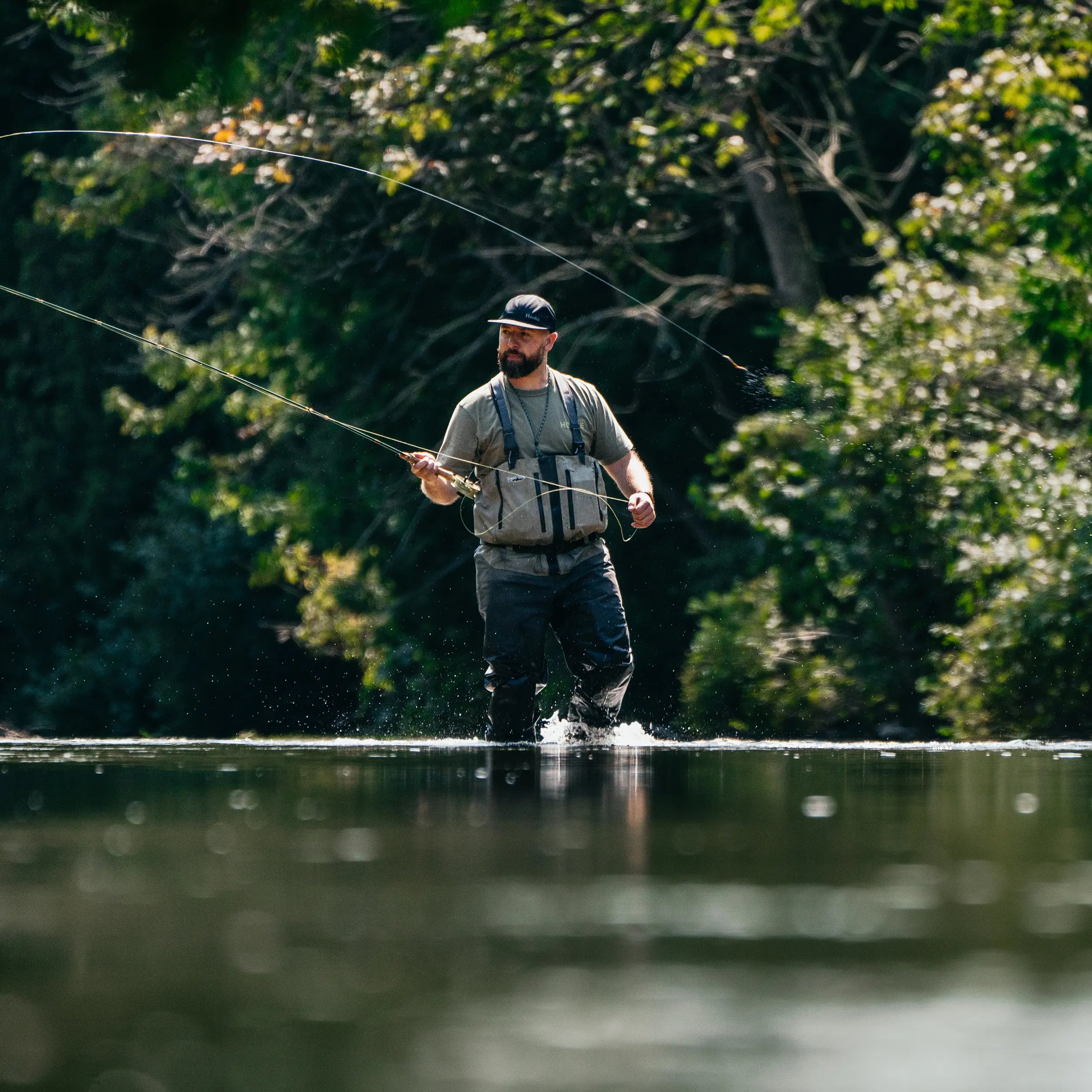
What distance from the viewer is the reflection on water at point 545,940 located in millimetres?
2262

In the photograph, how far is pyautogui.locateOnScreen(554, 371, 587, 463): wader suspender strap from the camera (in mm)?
7805

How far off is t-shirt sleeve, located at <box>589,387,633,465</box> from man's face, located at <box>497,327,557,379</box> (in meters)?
0.30

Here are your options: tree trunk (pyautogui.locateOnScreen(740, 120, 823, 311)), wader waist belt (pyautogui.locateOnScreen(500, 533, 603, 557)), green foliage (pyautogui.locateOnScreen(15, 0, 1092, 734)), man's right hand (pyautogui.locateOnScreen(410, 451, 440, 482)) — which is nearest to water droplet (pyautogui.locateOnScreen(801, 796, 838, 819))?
man's right hand (pyautogui.locateOnScreen(410, 451, 440, 482))

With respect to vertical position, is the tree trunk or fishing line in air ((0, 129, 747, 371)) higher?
the tree trunk

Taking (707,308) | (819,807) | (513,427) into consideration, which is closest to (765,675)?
(707,308)

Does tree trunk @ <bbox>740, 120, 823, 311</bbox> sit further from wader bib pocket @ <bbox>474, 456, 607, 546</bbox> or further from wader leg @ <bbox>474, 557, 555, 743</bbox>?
wader bib pocket @ <bbox>474, 456, 607, 546</bbox>

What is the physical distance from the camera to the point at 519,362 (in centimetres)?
775

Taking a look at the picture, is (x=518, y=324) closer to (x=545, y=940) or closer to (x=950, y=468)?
(x=545, y=940)

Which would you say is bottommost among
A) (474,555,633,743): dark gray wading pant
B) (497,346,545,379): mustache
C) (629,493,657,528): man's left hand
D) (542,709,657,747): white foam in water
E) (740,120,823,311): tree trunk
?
(542,709,657,747): white foam in water

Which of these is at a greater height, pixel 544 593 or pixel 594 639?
pixel 544 593

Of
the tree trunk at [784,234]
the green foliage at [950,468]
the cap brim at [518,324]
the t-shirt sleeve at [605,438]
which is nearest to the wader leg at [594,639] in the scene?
the t-shirt sleeve at [605,438]

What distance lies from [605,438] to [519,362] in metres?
0.47

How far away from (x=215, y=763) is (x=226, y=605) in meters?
21.2

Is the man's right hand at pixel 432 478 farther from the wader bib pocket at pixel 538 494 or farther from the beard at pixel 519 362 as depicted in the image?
the beard at pixel 519 362
